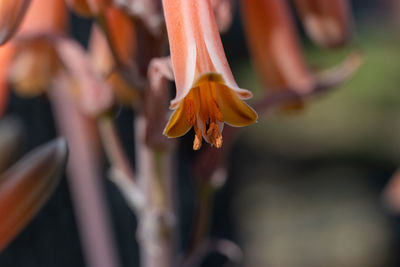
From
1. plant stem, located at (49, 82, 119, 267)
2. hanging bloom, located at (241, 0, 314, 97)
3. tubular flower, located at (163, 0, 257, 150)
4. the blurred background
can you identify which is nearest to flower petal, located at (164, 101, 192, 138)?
tubular flower, located at (163, 0, 257, 150)

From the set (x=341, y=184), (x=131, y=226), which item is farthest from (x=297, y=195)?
(x=131, y=226)

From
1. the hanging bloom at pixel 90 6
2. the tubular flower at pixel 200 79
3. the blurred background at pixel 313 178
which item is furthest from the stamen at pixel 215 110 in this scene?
the blurred background at pixel 313 178

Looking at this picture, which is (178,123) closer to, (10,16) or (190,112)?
(190,112)

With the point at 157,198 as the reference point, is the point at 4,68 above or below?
above

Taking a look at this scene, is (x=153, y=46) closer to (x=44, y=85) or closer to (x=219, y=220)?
(x=44, y=85)

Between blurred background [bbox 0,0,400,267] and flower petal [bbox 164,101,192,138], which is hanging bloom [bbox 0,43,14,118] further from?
blurred background [bbox 0,0,400,267]

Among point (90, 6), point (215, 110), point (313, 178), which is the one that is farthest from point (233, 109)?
point (313, 178)

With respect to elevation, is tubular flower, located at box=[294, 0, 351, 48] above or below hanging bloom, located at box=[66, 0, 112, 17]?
below
